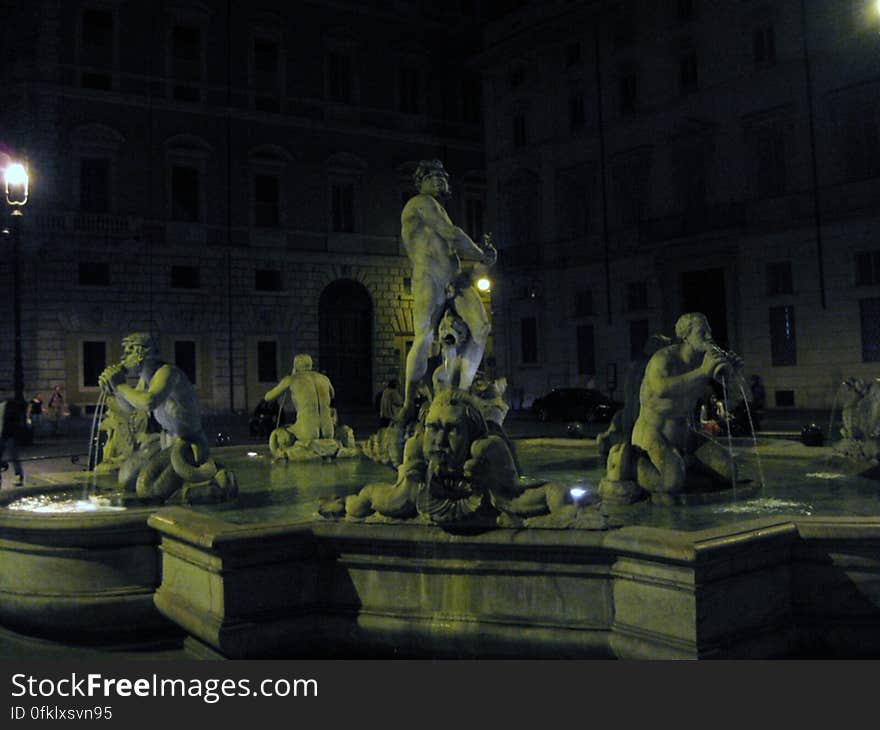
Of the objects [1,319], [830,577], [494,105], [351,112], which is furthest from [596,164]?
[830,577]

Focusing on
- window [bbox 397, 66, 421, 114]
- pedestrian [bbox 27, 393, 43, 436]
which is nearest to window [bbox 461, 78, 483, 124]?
window [bbox 397, 66, 421, 114]

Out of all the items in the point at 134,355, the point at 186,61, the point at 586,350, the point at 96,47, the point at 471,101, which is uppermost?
the point at 471,101

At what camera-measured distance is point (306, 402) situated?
31.8 ft

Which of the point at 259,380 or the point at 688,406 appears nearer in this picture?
the point at 688,406

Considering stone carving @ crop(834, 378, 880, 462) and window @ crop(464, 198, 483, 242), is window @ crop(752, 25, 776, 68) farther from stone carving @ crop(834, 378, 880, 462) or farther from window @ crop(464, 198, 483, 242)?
stone carving @ crop(834, 378, 880, 462)

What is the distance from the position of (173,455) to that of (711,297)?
23.7 metres

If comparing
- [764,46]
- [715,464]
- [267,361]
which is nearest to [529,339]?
[267,361]

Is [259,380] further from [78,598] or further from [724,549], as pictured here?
[724,549]

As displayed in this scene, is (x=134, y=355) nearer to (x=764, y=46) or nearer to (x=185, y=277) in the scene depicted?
(x=185, y=277)

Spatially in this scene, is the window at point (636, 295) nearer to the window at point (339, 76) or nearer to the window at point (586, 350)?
the window at point (586, 350)

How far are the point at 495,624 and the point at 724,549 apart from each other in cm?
114

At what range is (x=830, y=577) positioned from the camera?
414 centimetres

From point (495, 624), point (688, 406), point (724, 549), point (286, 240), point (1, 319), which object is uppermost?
point (286, 240)

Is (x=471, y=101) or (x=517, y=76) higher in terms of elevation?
(x=471, y=101)
